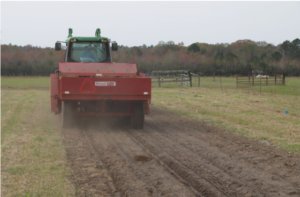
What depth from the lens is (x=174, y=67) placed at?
73688mm

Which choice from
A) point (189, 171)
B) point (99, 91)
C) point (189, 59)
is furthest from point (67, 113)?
point (189, 59)

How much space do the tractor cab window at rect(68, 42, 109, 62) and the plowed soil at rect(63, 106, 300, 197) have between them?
2.98 meters

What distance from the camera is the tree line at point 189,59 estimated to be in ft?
209

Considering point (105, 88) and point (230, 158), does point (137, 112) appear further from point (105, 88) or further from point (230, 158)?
point (230, 158)

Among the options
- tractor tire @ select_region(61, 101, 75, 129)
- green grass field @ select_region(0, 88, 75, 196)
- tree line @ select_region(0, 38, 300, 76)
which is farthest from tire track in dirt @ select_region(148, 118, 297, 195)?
tree line @ select_region(0, 38, 300, 76)

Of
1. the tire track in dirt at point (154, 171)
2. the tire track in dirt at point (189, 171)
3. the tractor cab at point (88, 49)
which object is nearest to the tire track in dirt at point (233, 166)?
the tire track in dirt at point (189, 171)

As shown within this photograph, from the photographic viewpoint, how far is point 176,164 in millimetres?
5535

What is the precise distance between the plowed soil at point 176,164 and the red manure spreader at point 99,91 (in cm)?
54

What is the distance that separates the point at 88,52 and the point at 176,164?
6532 mm

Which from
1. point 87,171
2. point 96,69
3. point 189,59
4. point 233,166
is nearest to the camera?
point 87,171

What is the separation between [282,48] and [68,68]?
97656 mm

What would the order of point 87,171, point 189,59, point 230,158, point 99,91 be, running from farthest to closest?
point 189,59, point 99,91, point 230,158, point 87,171

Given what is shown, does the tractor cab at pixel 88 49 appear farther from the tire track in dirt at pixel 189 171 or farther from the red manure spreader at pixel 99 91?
the tire track in dirt at pixel 189 171

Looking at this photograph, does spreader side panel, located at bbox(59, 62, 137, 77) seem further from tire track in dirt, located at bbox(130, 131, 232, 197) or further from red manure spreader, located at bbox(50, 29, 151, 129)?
tire track in dirt, located at bbox(130, 131, 232, 197)
